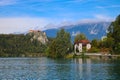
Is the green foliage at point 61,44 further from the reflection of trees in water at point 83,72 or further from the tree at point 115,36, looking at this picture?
the reflection of trees in water at point 83,72

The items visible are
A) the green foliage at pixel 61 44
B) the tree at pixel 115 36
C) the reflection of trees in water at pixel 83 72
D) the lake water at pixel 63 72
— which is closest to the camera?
the reflection of trees in water at pixel 83 72

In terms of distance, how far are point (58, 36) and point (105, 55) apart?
1011 inches

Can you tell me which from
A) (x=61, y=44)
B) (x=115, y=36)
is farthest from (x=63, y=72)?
(x=61, y=44)

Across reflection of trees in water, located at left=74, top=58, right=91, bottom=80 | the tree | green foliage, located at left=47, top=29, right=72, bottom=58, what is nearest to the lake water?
reflection of trees in water, located at left=74, top=58, right=91, bottom=80

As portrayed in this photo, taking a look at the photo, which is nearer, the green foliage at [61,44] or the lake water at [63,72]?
the lake water at [63,72]

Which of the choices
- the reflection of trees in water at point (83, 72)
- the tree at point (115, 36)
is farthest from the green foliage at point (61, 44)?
the reflection of trees in water at point (83, 72)

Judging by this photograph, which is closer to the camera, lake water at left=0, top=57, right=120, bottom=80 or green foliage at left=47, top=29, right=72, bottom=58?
lake water at left=0, top=57, right=120, bottom=80

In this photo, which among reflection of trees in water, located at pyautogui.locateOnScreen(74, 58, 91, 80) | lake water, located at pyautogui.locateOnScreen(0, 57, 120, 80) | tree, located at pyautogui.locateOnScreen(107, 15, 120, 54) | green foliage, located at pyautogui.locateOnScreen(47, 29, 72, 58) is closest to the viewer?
reflection of trees in water, located at pyautogui.locateOnScreen(74, 58, 91, 80)

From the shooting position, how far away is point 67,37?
178250mm

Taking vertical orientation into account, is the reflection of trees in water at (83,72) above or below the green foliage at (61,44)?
below

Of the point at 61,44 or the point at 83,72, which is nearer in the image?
the point at 83,72

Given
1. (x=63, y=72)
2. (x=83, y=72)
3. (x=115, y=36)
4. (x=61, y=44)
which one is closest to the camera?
(x=83, y=72)

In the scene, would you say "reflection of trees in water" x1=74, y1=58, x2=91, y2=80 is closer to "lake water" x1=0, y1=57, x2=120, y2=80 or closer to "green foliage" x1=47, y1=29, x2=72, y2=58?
"lake water" x1=0, y1=57, x2=120, y2=80

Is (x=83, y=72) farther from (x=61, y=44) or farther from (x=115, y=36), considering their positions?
(x=61, y=44)
